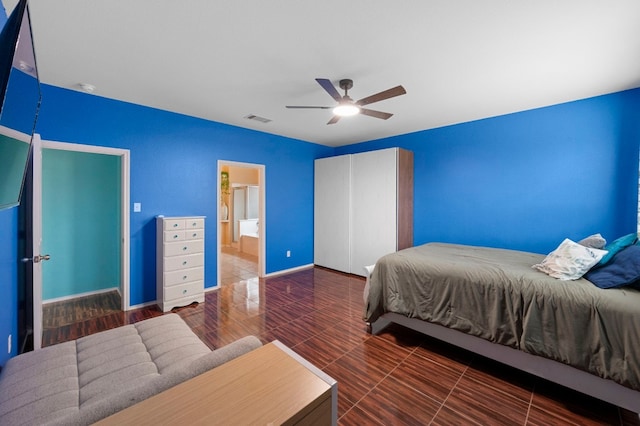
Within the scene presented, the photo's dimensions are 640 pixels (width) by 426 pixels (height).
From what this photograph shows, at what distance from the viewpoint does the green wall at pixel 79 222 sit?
11.8 feet

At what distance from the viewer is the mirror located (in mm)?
706

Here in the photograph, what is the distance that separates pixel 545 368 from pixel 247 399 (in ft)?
7.45

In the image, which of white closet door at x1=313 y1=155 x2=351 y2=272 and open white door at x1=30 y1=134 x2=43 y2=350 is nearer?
open white door at x1=30 y1=134 x2=43 y2=350

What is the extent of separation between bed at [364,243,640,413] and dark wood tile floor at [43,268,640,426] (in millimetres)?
169

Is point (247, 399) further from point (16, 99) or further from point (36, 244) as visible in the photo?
point (36, 244)

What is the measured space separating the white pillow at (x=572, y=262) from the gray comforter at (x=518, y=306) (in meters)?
0.09

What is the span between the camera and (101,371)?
4.48 feet

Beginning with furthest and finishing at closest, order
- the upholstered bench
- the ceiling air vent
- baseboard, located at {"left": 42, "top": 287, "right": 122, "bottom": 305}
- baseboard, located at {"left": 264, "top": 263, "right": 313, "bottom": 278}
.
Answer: baseboard, located at {"left": 264, "top": 263, "right": 313, "bottom": 278}, the ceiling air vent, baseboard, located at {"left": 42, "top": 287, "right": 122, "bottom": 305}, the upholstered bench

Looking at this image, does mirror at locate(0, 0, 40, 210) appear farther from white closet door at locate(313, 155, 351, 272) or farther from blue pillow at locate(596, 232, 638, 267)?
white closet door at locate(313, 155, 351, 272)

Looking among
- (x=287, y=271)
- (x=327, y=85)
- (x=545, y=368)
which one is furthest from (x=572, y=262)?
(x=287, y=271)

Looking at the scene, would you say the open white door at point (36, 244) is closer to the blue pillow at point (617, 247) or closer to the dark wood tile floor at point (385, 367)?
the dark wood tile floor at point (385, 367)

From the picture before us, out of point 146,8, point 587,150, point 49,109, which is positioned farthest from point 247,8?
point 587,150

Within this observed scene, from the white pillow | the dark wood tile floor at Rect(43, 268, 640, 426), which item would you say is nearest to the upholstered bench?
the dark wood tile floor at Rect(43, 268, 640, 426)

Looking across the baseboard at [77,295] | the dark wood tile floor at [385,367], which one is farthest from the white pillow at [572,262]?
the baseboard at [77,295]
